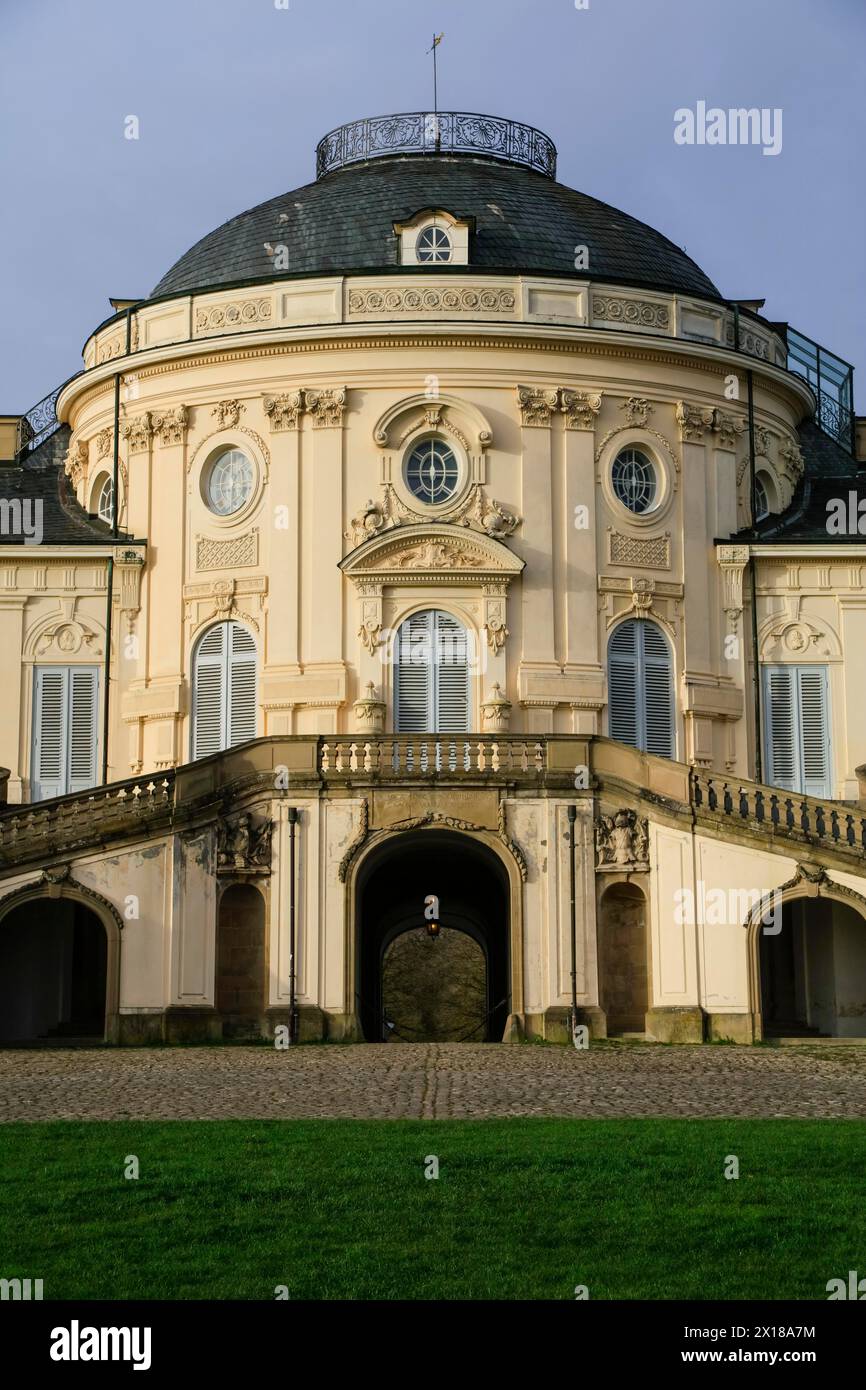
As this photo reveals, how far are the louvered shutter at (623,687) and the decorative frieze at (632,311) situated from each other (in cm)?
619

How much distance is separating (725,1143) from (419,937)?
5480 centimetres

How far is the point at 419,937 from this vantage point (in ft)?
248

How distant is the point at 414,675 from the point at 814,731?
332 inches

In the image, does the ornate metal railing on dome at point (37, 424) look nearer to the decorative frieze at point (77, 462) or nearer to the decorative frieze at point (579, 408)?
the decorative frieze at point (77, 462)

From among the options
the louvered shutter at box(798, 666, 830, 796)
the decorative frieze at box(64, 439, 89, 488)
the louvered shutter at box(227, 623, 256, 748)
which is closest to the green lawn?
the louvered shutter at box(227, 623, 256, 748)

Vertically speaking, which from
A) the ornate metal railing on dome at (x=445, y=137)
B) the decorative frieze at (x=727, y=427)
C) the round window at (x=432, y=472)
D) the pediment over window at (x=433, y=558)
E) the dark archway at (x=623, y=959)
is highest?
the ornate metal railing on dome at (x=445, y=137)

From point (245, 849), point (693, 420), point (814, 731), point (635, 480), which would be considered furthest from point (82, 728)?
point (814, 731)

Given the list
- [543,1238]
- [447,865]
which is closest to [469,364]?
[447,865]

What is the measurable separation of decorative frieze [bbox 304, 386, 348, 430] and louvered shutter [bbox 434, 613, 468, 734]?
14.8 feet

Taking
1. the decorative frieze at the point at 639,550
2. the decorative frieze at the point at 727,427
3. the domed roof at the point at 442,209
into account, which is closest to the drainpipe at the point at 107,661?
the domed roof at the point at 442,209

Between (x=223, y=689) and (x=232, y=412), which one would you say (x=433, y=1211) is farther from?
(x=232, y=412)

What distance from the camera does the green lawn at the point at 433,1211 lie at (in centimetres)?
1578
